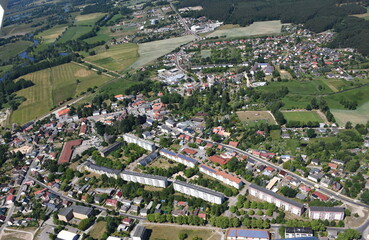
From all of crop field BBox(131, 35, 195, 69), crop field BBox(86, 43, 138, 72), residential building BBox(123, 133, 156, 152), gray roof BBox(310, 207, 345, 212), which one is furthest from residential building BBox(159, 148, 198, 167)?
crop field BBox(131, 35, 195, 69)

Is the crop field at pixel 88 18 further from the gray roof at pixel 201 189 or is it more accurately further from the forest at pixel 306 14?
the gray roof at pixel 201 189

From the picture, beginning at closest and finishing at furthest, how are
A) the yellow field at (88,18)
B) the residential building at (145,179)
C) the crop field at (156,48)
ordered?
the residential building at (145,179), the crop field at (156,48), the yellow field at (88,18)

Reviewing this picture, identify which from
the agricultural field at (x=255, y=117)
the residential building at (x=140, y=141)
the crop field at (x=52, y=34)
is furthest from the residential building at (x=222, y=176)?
the crop field at (x=52, y=34)

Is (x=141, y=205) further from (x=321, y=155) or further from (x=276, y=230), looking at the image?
(x=321, y=155)

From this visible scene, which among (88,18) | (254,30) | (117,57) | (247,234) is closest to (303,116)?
(247,234)

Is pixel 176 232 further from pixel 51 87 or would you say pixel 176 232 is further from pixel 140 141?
pixel 51 87

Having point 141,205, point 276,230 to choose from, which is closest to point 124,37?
point 141,205
